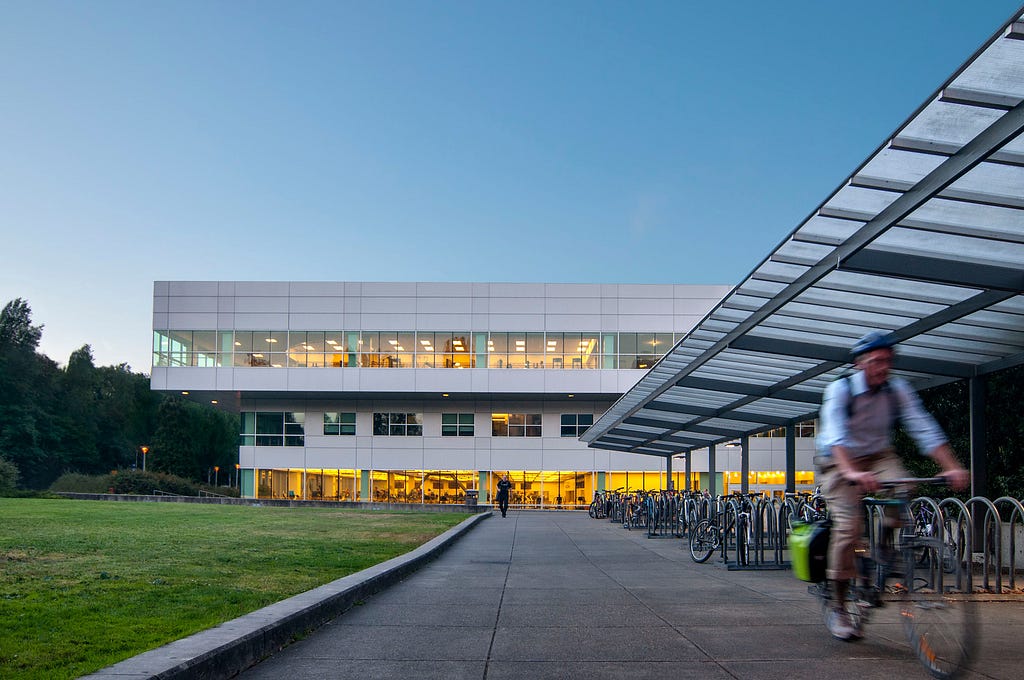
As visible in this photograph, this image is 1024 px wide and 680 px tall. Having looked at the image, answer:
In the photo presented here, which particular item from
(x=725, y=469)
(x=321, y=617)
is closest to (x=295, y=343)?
(x=725, y=469)

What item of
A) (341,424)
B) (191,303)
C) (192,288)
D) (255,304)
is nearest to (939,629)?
(255,304)

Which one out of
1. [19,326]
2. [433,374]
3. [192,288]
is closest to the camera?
[433,374]

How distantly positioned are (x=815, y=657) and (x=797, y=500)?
875 centimetres

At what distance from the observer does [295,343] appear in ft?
179

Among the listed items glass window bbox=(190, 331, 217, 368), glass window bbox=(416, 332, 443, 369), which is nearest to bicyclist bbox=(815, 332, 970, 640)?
glass window bbox=(416, 332, 443, 369)

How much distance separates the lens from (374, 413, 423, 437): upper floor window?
5650cm

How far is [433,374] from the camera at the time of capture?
2098 inches

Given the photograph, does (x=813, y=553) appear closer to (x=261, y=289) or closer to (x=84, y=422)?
(x=261, y=289)

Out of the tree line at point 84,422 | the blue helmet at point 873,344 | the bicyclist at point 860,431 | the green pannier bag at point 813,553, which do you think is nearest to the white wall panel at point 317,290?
the tree line at point 84,422

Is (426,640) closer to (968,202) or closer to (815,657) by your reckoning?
(815,657)

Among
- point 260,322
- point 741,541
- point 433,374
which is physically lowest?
point 741,541

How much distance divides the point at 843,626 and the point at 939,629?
122cm

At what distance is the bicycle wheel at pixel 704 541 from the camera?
14.2 m

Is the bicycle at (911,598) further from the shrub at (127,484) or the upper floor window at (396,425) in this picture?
the shrub at (127,484)
